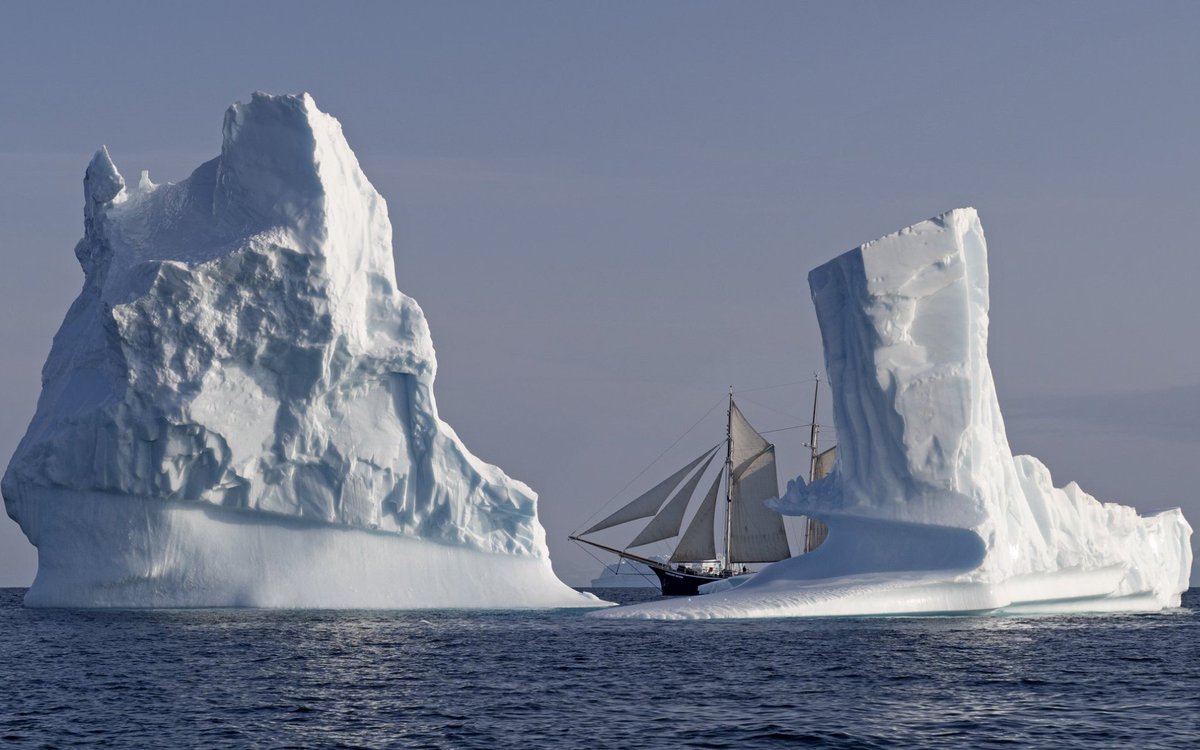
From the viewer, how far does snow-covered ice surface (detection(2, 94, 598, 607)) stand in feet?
111

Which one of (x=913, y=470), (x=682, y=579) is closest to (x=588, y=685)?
(x=913, y=470)

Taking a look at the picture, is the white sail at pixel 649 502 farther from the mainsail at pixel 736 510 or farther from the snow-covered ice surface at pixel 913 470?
the snow-covered ice surface at pixel 913 470

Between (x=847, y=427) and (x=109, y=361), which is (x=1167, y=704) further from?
(x=109, y=361)

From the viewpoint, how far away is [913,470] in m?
33.2

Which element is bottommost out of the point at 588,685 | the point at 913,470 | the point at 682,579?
the point at 588,685

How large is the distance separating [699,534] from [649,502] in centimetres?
650

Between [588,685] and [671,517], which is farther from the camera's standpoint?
[671,517]

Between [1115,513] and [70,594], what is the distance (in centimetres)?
2779

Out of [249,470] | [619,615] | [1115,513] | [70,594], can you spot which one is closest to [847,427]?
[619,615]

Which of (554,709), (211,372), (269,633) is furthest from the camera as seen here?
(211,372)

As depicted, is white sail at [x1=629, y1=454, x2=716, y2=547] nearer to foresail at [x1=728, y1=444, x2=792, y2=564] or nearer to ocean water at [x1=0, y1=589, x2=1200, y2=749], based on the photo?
foresail at [x1=728, y1=444, x2=792, y2=564]

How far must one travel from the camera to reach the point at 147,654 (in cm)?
2417

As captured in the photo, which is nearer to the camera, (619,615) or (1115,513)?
(619,615)

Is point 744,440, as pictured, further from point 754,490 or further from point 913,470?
point 913,470
